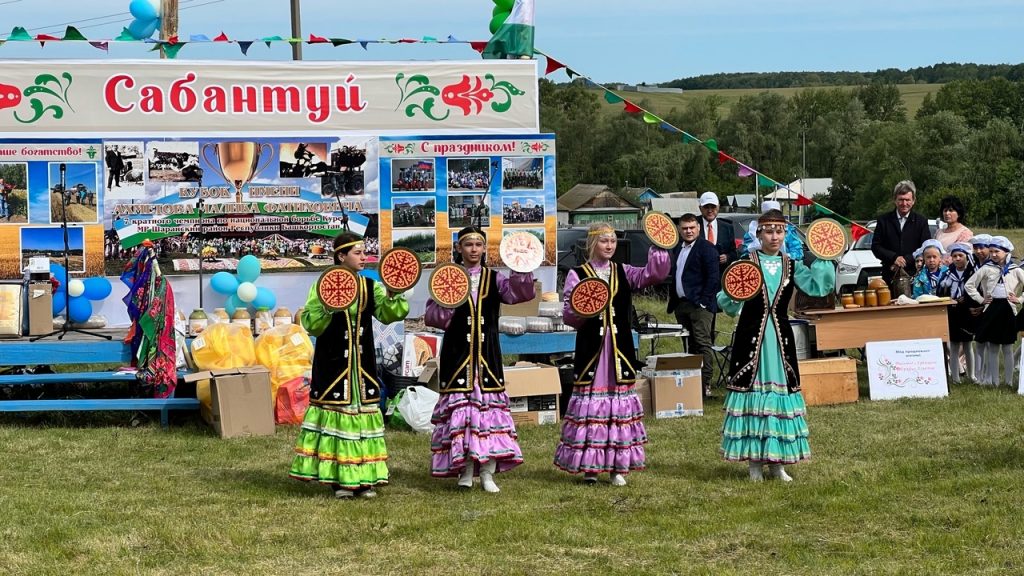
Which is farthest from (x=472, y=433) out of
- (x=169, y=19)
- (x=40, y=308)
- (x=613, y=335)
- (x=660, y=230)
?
(x=169, y=19)

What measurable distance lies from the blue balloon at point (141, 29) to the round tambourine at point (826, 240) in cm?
708

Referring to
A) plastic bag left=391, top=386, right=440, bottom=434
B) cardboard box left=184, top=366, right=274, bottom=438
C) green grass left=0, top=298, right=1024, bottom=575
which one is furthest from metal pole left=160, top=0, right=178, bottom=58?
plastic bag left=391, top=386, right=440, bottom=434

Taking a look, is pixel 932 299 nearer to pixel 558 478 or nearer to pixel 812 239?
pixel 812 239

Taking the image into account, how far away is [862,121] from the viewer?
8594cm

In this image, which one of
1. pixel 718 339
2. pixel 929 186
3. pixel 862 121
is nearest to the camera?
pixel 718 339

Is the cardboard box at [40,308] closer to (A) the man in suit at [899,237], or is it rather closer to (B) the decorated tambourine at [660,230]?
(B) the decorated tambourine at [660,230]

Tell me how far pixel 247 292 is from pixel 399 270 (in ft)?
14.8

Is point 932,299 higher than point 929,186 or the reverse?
the reverse

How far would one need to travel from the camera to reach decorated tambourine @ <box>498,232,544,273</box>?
25.4 ft

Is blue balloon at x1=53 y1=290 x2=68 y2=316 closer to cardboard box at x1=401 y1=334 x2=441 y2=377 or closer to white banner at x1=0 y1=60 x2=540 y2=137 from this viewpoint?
white banner at x1=0 y1=60 x2=540 y2=137

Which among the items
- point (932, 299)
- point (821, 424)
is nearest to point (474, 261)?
point (821, 424)

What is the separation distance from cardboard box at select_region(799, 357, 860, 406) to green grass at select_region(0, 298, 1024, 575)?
54.0 inches

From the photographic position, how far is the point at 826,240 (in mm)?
8180

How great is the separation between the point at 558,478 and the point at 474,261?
1565 mm
